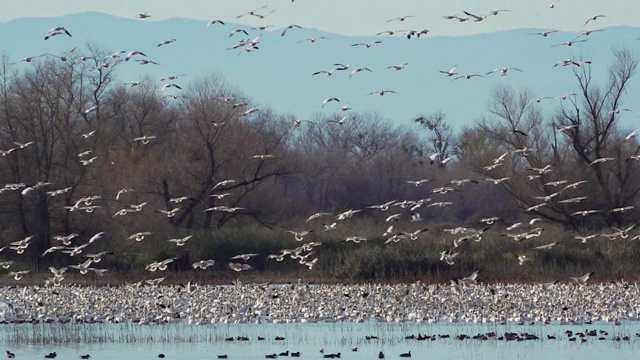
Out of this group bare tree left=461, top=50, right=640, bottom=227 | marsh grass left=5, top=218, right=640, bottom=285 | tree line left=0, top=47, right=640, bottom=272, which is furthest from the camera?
bare tree left=461, top=50, right=640, bottom=227

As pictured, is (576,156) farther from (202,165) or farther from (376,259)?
(376,259)

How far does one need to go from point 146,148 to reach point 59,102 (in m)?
11.8

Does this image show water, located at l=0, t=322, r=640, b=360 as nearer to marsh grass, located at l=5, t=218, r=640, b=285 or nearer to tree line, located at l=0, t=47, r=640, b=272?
marsh grass, located at l=5, t=218, r=640, b=285

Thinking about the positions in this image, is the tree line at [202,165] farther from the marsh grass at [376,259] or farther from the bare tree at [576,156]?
the marsh grass at [376,259]

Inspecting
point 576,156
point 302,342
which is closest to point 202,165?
point 576,156

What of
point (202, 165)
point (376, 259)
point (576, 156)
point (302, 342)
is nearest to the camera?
point (302, 342)

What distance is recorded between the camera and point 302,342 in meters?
24.6

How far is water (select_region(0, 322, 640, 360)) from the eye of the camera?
22828 millimetres

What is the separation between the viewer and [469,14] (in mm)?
27016

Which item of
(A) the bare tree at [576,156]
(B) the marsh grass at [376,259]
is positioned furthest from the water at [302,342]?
(A) the bare tree at [576,156]

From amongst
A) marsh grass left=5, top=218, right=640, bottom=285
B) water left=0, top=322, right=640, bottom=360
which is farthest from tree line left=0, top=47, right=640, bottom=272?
water left=0, top=322, right=640, bottom=360

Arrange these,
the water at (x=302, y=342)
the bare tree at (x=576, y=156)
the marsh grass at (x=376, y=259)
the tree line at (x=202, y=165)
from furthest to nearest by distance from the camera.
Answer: the bare tree at (x=576, y=156), the tree line at (x=202, y=165), the marsh grass at (x=376, y=259), the water at (x=302, y=342)

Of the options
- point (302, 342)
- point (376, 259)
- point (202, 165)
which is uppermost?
point (202, 165)

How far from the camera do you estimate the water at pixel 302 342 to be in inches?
899
